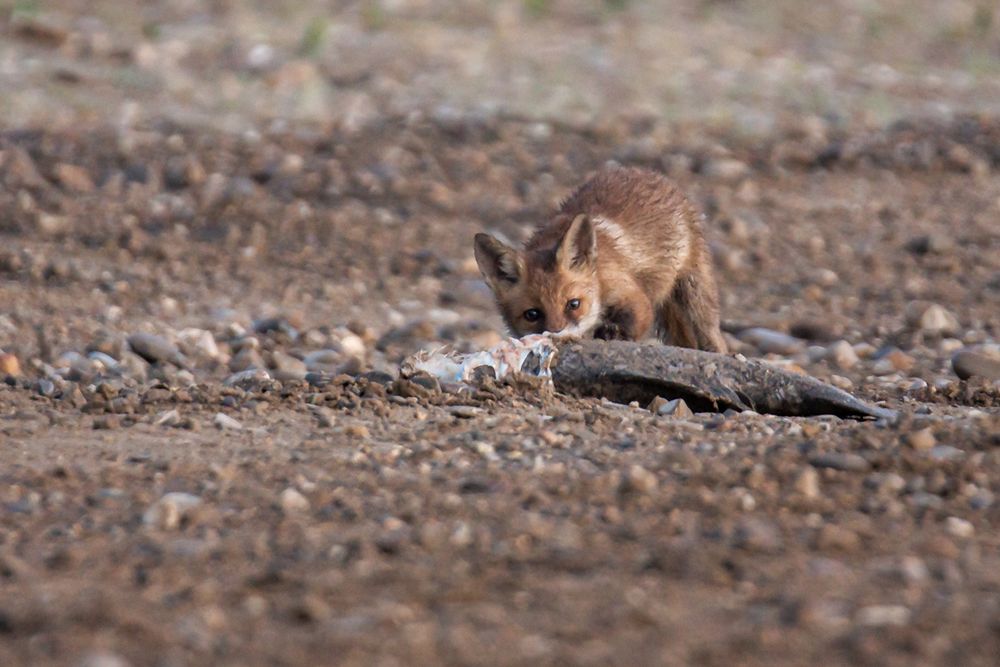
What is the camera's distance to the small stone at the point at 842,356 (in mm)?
7766

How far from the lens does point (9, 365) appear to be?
6918 mm

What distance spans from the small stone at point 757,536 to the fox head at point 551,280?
3.29 meters

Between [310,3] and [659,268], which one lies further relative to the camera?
[310,3]

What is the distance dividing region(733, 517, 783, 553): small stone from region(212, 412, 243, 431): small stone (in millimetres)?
2109

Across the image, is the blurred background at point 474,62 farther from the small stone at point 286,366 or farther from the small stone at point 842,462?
the small stone at point 842,462

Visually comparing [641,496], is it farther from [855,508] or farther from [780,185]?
[780,185]

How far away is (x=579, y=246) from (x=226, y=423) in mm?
2647

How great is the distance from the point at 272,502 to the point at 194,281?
15.1 ft

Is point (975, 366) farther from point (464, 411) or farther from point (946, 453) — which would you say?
point (464, 411)

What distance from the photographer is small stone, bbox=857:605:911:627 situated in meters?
3.42

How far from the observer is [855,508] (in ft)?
14.4

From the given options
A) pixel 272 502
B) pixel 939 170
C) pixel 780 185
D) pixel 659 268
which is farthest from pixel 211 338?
pixel 939 170

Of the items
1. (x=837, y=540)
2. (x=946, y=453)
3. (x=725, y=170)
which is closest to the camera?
(x=837, y=540)

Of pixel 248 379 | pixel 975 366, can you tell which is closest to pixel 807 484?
pixel 248 379
